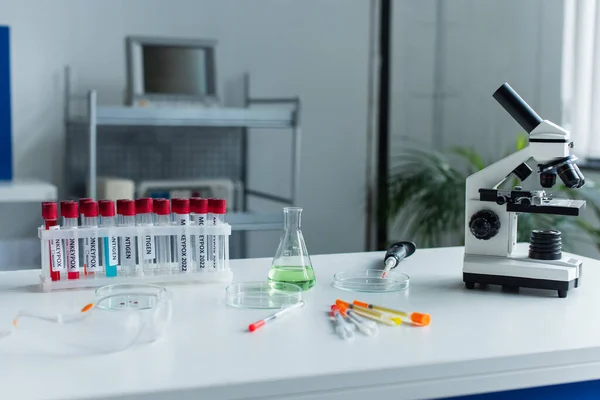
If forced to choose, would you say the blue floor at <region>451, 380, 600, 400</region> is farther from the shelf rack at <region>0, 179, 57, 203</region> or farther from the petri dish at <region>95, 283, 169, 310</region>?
the shelf rack at <region>0, 179, 57, 203</region>

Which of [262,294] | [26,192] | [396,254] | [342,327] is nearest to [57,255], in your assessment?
[262,294]

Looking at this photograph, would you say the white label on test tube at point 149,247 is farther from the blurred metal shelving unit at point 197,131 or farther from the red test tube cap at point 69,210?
the blurred metal shelving unit at point 197,131

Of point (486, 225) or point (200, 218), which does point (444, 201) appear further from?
point (200, 218)

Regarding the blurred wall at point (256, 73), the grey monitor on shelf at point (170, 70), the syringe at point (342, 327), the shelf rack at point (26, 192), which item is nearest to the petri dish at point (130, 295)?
the syringe at point (342, 327)

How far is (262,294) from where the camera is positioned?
1.17 meters

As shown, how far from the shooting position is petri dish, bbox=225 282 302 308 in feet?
3.72

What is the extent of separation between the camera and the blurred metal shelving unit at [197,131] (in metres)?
2.66

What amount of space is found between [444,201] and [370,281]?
176cm

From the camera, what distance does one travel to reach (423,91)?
358cm

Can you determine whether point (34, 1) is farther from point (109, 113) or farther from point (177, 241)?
point (177, 241)

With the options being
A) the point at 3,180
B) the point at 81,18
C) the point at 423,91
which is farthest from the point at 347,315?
the point at 423,91

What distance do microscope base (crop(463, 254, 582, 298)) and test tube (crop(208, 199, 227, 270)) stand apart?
1.44ft

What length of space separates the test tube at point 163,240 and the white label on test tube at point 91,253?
104mm

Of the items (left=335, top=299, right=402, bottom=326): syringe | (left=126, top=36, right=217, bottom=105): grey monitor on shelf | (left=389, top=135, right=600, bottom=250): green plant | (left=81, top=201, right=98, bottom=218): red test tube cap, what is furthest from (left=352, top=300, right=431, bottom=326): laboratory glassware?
(left=126, top=36, right=217, bottom=105): grey monitor on shelf
